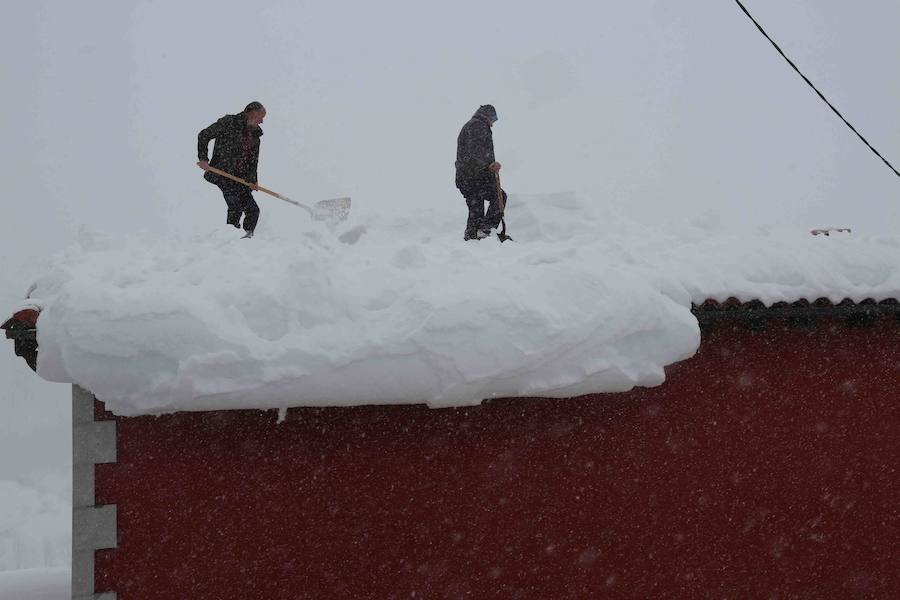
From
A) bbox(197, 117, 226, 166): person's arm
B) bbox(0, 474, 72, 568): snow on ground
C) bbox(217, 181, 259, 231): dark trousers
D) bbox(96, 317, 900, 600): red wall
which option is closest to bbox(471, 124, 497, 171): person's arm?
bbox(217, 181, 259, 231): dark trousers

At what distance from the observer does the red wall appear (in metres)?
4.40

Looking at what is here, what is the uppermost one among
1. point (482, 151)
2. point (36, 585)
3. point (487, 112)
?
point (487, 112)

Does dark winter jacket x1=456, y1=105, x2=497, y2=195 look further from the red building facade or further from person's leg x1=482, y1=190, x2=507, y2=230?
the red building facade

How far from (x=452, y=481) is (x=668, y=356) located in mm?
1535

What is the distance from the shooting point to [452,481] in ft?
15.4

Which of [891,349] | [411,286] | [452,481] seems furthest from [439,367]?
[891,349]

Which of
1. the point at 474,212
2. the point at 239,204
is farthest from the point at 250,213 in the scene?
the point at 474,212

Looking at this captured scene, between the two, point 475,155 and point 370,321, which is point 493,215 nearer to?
point 475,155

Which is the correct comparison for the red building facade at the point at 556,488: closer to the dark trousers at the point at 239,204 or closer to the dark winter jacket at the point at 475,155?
the dark trousers at the point at 239,204

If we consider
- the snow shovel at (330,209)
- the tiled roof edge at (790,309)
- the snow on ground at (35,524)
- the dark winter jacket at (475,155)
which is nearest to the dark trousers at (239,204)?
the snow shovel at (330,209)

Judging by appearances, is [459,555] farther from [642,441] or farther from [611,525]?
[642,441]

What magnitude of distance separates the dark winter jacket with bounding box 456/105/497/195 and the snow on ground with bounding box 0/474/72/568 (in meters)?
52.0

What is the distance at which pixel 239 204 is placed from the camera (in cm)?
762

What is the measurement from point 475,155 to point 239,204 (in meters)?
2.51
